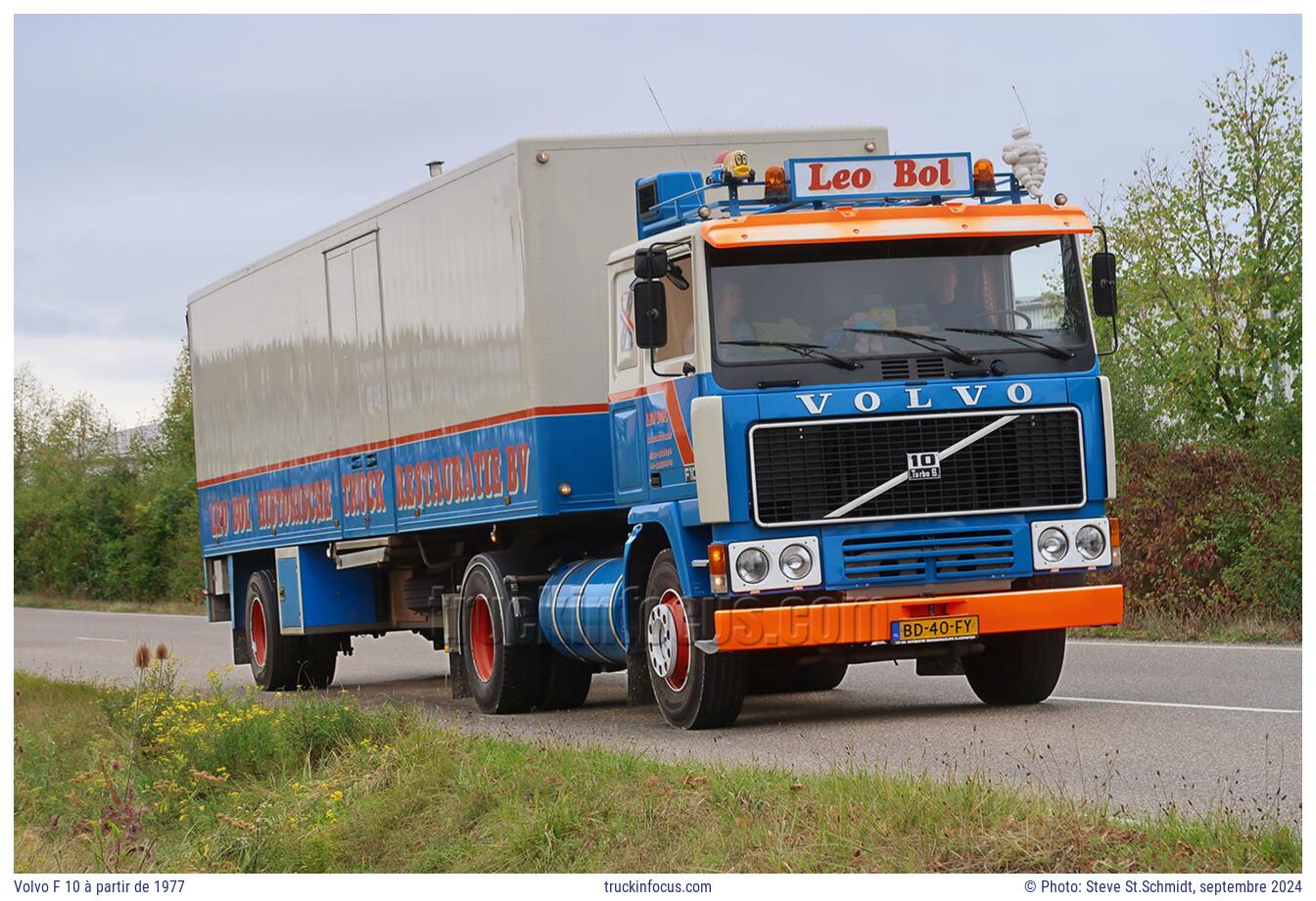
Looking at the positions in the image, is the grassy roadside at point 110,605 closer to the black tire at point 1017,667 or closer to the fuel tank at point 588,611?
the fuel tank at point 588,611

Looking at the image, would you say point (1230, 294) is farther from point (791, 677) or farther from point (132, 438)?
point (132, 438)

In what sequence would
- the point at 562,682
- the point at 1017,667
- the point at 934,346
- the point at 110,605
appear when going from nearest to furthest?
the point at 934,346
the point at 1017,667
the point at 562,682
the point at 110,605

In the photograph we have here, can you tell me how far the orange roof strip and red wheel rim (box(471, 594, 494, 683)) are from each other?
436 cm

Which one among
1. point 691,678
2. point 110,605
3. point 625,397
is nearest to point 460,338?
point 625,397

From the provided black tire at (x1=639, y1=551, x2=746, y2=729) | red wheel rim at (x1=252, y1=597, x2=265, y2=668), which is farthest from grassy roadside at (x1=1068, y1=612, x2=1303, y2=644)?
red wheel rim at (x1=252, y1=597, x2=265, y2=668)

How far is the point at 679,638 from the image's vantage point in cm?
1280

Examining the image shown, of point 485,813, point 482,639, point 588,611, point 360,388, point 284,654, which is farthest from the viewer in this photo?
point 284,654

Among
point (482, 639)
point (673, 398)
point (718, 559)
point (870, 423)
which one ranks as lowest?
point (482, 639)

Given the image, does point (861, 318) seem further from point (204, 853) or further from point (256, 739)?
point (204, 853)

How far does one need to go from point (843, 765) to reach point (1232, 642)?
8474 millimetres

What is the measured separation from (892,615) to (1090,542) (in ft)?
4.53

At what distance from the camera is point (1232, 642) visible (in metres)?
17.8

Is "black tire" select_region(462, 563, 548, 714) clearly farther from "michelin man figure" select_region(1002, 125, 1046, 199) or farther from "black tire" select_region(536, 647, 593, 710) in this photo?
"michelin man figure" select_region(1002, 125, 1046, 199)

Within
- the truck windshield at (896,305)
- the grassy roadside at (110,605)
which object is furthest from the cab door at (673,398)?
the grassy roadside at (110,605)
